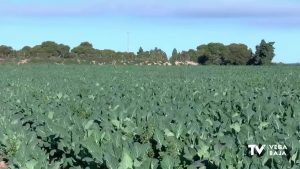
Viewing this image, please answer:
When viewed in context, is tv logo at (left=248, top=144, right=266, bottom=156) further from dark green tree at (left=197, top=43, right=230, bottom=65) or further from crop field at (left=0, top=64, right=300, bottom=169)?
dark green tree at (left=197, top=43, right=230, bottom=65)

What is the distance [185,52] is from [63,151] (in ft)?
360

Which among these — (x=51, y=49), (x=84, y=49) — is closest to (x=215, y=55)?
(x=84, y=49)

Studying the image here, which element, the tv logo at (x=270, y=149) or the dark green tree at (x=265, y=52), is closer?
the tv logo at (x=270, y=149)

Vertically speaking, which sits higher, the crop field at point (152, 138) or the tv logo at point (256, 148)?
the tv logo at point (256, 148)

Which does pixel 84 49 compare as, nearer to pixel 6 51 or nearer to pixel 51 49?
pixel 51 49

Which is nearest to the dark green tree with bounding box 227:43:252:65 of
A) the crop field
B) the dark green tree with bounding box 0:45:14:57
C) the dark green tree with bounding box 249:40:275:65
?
the dark green tree with bounding box 249:40:275:65

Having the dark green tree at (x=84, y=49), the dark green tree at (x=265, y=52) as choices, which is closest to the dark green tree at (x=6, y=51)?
the dark green tree at (x=84, y=49)

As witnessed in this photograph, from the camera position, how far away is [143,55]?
332 feet

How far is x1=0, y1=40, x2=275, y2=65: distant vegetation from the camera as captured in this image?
79.8 m

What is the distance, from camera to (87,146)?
18.4ft

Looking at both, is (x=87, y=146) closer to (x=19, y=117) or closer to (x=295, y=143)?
(x=295, y=143)

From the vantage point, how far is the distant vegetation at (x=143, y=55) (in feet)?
262

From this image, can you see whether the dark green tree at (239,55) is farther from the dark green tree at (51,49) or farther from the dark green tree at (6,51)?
the dark green tree at (6,51)

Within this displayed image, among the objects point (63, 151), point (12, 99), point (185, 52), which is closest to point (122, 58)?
point (185, 52)
